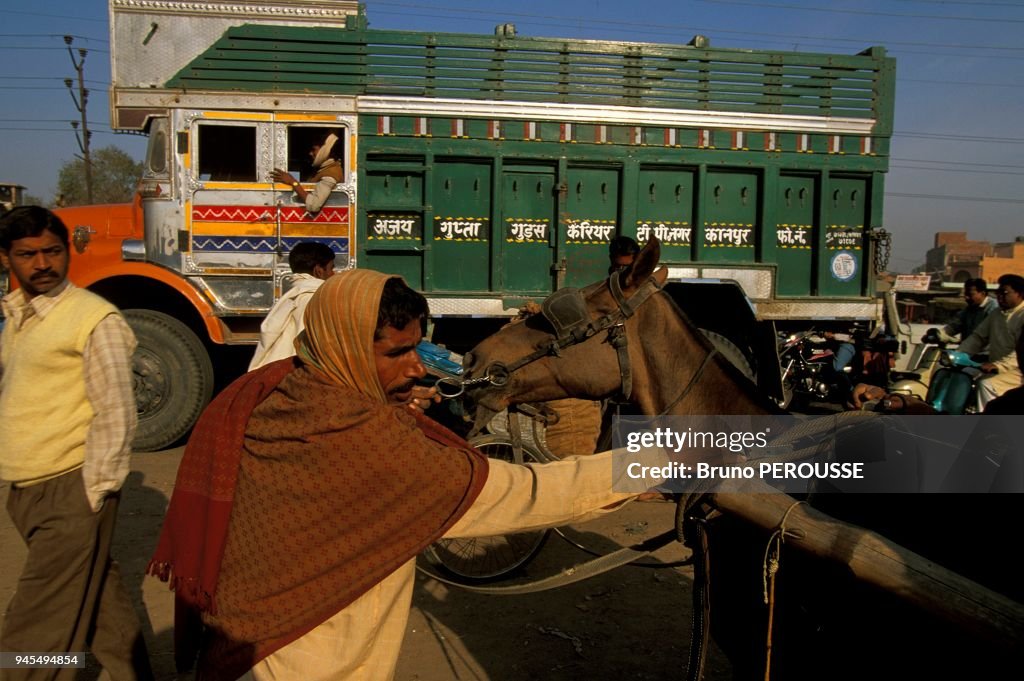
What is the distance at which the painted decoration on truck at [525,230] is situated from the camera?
6.46m

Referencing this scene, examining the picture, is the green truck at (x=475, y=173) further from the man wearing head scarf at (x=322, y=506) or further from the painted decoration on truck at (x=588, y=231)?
the man wearing head scarf at (x=322, y=506)

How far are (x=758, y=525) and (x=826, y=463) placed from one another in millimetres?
387

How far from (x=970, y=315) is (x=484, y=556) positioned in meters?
6.32

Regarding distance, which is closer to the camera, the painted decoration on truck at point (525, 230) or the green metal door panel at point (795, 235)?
the painted decoration on truck at point (525, 230)

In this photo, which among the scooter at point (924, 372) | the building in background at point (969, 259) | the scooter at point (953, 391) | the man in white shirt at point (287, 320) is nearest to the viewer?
the man in white shirt at point (287, 320)

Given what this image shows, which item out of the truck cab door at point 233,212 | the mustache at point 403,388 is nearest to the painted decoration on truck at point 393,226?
the truck cab door at point 233,212

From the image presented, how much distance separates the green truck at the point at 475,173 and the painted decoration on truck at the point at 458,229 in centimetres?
2

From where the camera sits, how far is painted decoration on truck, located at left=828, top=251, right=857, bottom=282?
22.4 feet

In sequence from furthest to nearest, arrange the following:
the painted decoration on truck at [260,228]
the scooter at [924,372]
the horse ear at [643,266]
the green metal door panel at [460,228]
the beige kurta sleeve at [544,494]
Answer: the green metal door panel at [460,228], the painted decoration on truck at [260,228], the scooter at [924,372], the horse ear at [643,266], the beige kurta sleeve at [544,494]

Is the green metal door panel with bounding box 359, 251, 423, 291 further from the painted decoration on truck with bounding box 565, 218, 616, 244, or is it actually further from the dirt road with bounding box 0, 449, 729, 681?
the dirt road with bounding box 0, 449, 729, 681

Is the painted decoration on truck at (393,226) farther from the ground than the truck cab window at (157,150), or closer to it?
closer to it

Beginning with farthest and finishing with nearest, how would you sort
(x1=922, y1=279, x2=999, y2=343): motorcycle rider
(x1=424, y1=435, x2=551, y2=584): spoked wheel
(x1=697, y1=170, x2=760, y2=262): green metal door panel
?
(x1=922, y1=279, x2=999, y2=343): motorcycle rider < (x1=697, y1=170, x2=760, y2=262): green metal door panel < (x1=424, y1=435, x2=551, y2=584): spoked wheel

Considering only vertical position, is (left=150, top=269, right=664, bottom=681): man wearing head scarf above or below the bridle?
below

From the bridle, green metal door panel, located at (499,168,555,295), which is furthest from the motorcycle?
the bridle
